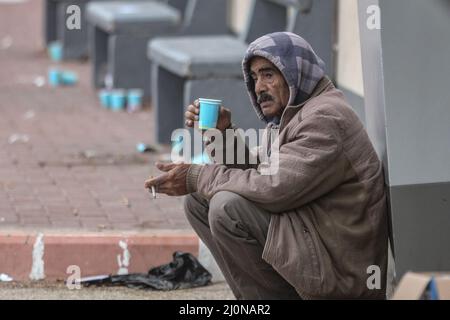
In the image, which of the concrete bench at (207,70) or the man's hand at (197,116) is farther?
the concrete bench at (207,70)

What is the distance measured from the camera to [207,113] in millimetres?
4301

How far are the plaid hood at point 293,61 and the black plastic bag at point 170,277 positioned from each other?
135 cm

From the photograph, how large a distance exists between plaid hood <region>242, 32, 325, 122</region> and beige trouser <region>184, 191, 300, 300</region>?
17.4 inches

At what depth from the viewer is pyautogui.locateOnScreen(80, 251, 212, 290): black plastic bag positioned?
522cm

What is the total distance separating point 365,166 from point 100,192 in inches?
108

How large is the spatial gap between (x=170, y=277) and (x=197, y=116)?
1.15 metres

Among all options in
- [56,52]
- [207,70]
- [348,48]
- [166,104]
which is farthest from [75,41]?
[348,48]

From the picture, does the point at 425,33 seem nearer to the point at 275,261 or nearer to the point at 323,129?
the point at 323,129

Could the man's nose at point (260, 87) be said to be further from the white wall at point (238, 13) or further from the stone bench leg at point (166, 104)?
the white wall at point (238, 13)

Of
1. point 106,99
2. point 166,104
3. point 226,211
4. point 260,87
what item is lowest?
point 106,99

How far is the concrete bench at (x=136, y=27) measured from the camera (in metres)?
9.18

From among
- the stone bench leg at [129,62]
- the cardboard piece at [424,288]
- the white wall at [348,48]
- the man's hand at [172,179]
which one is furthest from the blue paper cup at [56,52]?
the cardboard piece at [424,288]

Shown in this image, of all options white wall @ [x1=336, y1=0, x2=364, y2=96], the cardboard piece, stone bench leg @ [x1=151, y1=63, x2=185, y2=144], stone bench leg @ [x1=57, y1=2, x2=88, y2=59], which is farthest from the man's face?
stone bench leg @ [x1=57, y1=2, x2=88, y2=59]
